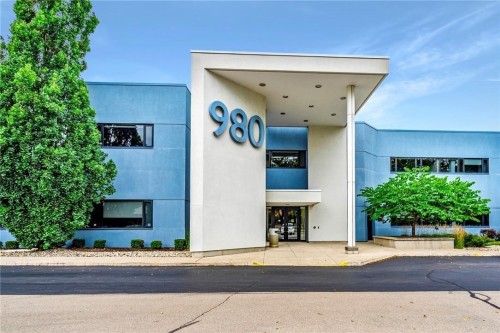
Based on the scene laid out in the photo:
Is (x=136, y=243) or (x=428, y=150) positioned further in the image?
(x=428, y=150)

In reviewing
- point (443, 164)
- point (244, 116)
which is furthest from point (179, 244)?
point (443, 164)

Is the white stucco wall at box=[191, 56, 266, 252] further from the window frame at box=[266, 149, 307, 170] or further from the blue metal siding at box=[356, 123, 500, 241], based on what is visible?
the blue metal siding at box=[356, 123, 500, 241]

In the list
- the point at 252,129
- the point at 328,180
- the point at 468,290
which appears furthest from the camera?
the point at 328,180

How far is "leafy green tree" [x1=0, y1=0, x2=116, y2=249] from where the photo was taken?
55.6 ft

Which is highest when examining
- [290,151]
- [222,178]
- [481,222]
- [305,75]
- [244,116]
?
[305,75]

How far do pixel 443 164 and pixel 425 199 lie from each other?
8613mm

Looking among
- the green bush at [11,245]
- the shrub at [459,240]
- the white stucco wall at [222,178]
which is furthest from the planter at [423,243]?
the green bush at [11,245]

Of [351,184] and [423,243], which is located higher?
[351,184]

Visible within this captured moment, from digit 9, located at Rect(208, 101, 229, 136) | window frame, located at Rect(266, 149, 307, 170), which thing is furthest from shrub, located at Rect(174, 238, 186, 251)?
window frame, located at Rect(266, 149, 307, 170)

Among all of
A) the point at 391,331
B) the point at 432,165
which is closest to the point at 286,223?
the point at 432,165

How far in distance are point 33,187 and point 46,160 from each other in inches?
51.6

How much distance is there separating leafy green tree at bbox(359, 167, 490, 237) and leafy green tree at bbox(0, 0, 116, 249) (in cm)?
1485

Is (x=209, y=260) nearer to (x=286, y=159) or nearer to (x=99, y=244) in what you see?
(x=99, y=244)

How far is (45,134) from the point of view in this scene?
1719 centimetres
